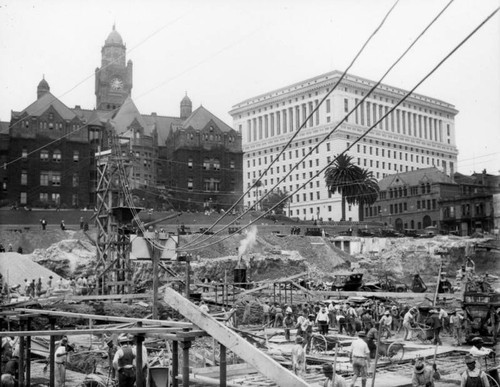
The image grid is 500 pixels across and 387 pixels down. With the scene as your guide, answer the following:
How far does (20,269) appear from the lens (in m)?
47.0

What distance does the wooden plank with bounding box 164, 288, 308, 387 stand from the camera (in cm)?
741

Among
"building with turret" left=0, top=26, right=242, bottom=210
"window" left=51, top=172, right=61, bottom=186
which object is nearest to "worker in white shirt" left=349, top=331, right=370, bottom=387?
"building with turret" left=0, top=26, right=242, bottom=210

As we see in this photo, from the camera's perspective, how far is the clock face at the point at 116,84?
122375mm

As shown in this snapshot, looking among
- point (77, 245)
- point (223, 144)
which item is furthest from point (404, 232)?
point (77, 245)

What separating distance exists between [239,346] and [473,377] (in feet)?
16.5

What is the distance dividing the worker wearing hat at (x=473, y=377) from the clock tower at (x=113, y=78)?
376ft

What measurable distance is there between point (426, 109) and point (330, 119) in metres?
38.2

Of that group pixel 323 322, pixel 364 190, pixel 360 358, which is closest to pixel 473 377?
pixel 360 358

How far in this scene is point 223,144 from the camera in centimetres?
10344

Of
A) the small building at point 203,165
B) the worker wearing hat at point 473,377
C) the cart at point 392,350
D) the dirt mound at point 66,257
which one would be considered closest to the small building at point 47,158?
the small building at point 203,165

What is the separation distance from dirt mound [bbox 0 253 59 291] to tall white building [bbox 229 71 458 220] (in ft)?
280

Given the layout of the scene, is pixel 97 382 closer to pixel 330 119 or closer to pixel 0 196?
pixel 0 196

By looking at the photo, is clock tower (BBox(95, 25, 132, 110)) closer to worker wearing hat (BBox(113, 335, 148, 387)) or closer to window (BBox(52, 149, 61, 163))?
window (BBox(52, 149, 61, 163))

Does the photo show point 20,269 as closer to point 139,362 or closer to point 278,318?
point 278,318
